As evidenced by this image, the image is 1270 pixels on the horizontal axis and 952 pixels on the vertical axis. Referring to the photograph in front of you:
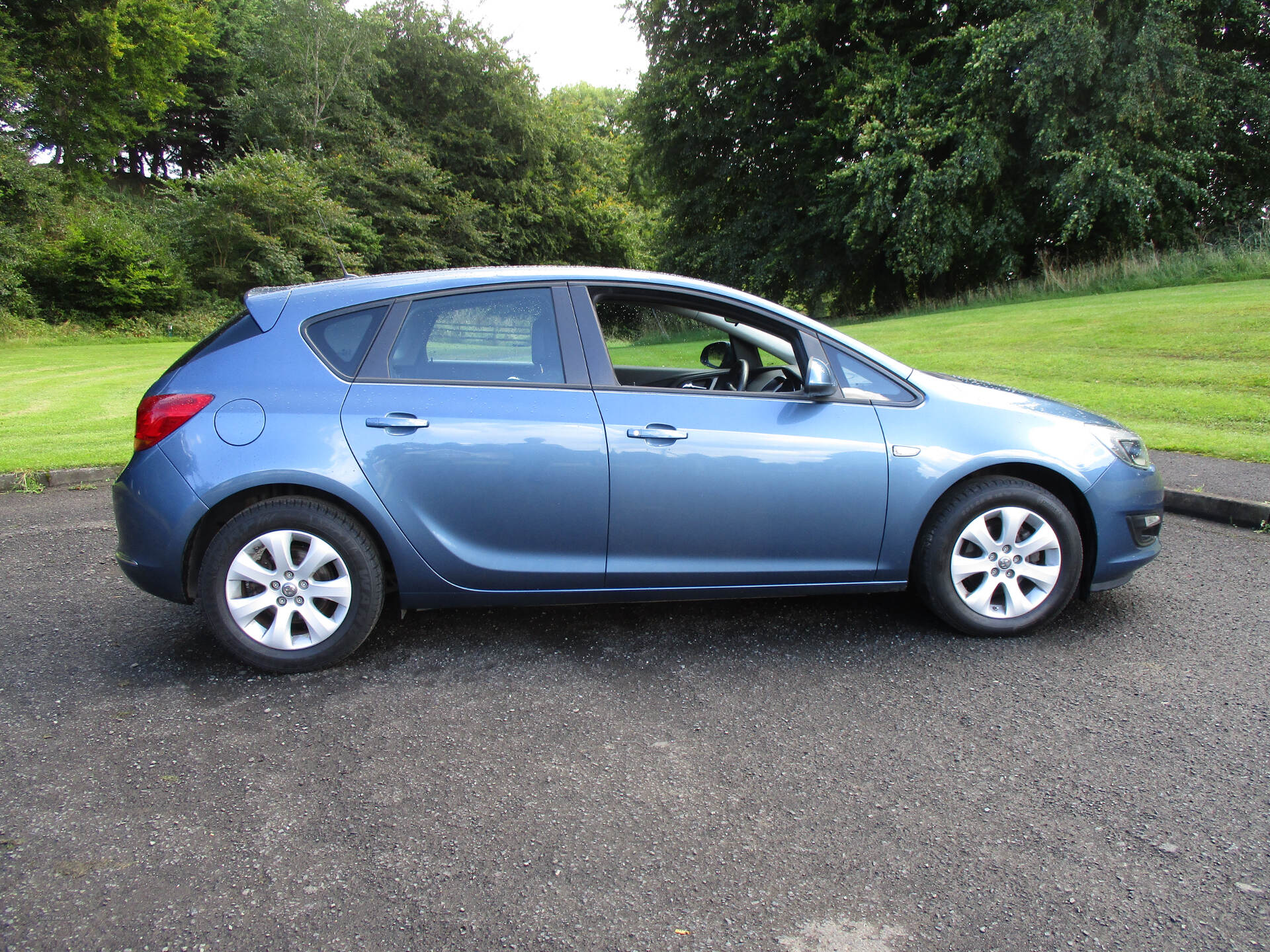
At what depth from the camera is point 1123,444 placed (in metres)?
3.95

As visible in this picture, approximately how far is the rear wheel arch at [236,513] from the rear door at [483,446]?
0.18 m

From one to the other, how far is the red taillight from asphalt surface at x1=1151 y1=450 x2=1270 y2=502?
6.11m

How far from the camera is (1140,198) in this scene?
796 inches

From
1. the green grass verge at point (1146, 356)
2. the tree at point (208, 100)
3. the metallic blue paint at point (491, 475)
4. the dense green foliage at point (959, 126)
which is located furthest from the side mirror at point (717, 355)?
the tree at point (208, 100)

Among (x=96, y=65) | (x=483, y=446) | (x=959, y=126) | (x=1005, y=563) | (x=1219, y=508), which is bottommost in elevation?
(x=1219, y=508)

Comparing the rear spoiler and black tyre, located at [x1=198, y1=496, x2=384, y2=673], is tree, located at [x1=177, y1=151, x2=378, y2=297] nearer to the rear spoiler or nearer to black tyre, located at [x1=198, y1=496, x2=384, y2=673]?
the rear spoiler

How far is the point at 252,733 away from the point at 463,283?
6.38 feet

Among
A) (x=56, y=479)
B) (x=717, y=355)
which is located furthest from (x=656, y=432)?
(x=56, y=479)

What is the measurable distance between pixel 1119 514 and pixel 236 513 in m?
3.77

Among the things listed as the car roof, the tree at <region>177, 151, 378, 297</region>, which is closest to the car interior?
the car roof

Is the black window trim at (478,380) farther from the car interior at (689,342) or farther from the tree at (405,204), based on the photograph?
the tree at (405,204)

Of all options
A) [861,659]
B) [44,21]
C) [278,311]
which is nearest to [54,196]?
[44,21]

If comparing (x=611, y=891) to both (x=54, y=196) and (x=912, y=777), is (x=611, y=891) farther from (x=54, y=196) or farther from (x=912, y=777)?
(x=54, y=196)

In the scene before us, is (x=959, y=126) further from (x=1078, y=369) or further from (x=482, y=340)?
(x=482, y=340)
